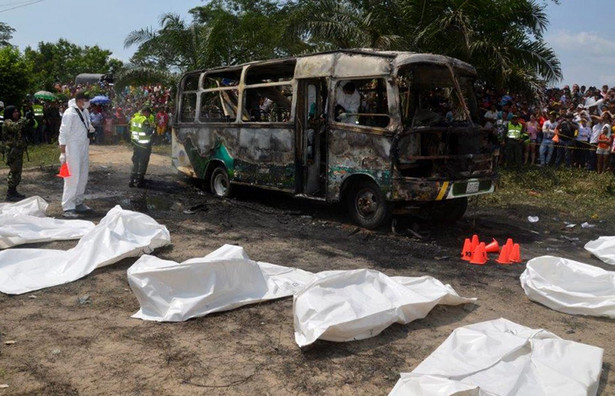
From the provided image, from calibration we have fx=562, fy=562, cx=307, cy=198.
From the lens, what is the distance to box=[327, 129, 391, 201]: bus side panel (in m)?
7.44

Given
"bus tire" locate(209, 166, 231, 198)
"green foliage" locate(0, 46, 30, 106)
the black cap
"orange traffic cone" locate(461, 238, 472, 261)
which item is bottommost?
"orange traffic cone" locate(461, 238, 472, 261)

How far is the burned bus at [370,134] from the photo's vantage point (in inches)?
293

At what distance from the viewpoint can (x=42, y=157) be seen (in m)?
15.6

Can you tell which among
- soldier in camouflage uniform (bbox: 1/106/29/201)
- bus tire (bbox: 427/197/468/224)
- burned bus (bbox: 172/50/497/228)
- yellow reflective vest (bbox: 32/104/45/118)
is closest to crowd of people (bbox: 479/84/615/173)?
bus tire (bbox: 427/197/468/224)

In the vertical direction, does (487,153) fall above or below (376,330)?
above

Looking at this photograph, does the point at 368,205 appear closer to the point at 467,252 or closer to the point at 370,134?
the point at 370,134

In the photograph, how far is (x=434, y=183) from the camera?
7.24 meters

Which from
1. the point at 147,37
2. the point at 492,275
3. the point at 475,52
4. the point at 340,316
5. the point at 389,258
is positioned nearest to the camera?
the point at 340,316

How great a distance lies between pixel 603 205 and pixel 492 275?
5634 millimetres

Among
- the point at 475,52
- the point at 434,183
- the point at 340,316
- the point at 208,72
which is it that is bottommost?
the point at 340,316

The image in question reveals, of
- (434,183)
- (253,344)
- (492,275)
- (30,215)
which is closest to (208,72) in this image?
(30,215)

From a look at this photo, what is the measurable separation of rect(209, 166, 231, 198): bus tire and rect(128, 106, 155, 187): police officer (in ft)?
5.24

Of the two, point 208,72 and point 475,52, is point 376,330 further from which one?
point 475,52

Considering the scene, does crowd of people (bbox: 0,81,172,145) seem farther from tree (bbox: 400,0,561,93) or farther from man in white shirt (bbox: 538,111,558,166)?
man in white shirt (bbox: 538,111,558,166)
